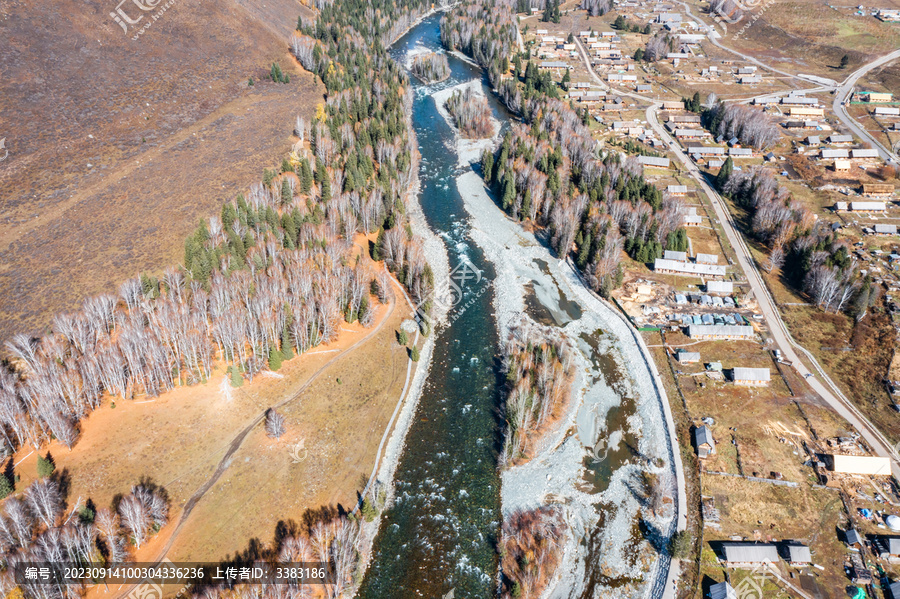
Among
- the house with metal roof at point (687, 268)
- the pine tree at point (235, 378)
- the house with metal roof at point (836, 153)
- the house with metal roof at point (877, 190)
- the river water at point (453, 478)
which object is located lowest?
the river water at point (453, 478)

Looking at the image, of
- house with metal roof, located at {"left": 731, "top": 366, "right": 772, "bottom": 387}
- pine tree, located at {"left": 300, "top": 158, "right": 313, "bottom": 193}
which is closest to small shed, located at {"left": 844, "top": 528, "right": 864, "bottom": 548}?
house with metal roof, located at {"left": 731, "top": 366, "right": 772, "bottom": 387}

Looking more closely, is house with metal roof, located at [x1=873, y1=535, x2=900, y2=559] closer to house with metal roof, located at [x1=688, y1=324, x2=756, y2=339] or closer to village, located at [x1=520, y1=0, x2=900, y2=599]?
village, located at [x1=520, y1=0, x2=900, y2=599]

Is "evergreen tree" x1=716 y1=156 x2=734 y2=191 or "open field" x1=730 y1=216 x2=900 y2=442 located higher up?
"evergreen tree" x1=716 y1=156 x2=734 y2=191

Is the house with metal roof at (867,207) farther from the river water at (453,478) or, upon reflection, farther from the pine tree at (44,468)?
the pine tree at (44,468)

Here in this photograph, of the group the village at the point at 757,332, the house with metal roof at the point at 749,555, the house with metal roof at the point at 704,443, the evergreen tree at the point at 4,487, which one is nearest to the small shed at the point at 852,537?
the village at the point at 757,332

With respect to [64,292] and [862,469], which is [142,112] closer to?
[64,292]
